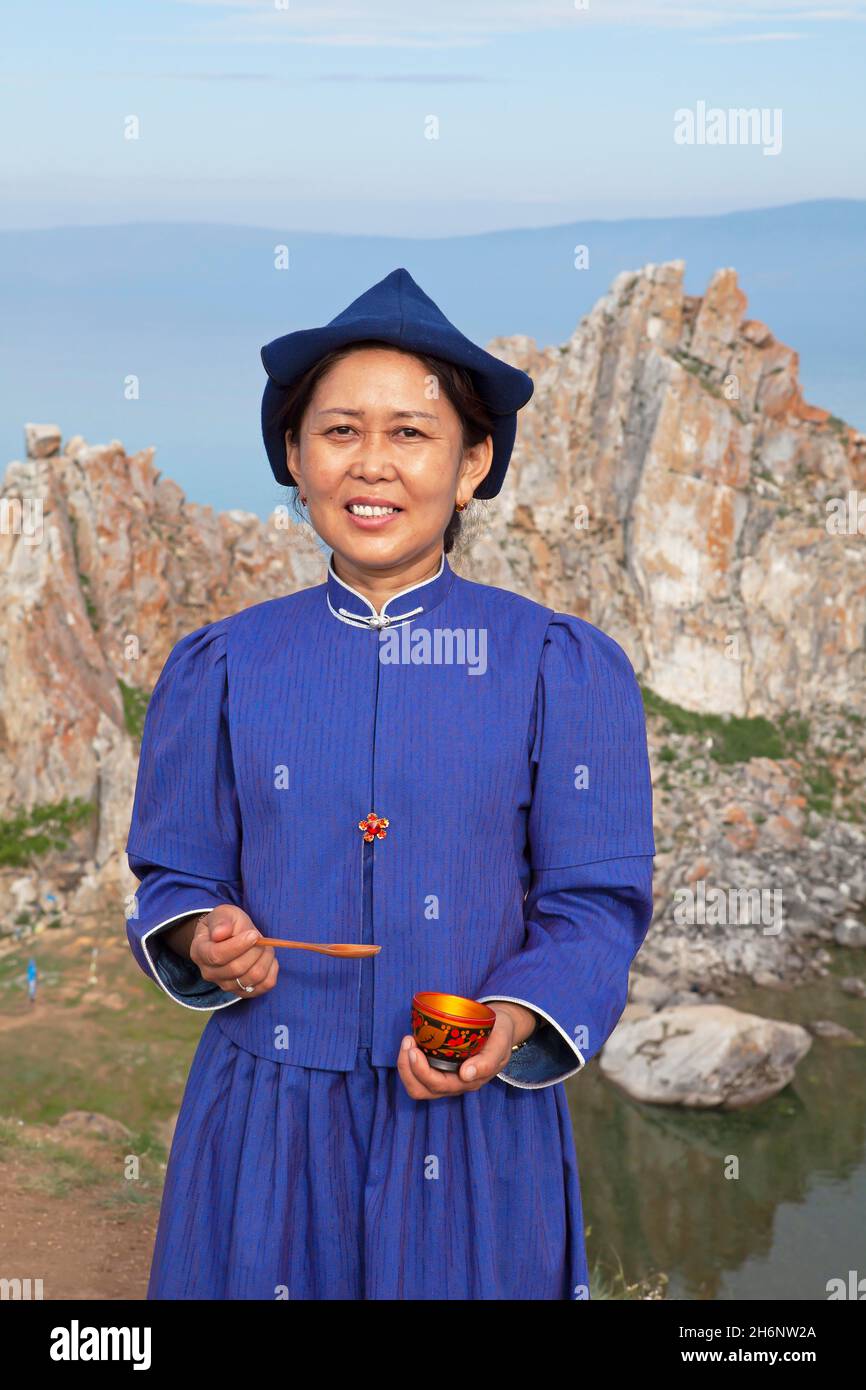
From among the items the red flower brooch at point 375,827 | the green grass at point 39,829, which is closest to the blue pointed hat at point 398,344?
the red flower brooch at point 375,827

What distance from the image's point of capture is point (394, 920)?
2.12 metres

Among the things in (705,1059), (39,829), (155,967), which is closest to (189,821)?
(155,967)

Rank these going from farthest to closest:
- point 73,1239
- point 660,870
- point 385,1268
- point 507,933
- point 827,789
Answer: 1. point 827,789
2. point 660,870
3. point 73,1239
4. point 507,933
5. point 385,1268

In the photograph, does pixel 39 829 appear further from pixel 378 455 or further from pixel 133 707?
pixel 378 455

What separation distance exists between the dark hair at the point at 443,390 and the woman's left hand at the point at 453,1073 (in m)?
0.89

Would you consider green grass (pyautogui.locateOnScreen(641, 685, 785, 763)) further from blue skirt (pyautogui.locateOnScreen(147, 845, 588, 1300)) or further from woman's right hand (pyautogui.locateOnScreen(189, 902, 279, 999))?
woman's right hand (pyautogui.locateOnScreen(189, 902, 279, 999))

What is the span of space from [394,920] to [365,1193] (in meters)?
0.38

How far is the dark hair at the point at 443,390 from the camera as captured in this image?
6.99ft

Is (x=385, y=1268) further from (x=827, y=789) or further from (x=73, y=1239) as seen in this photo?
(x=827, y=789)

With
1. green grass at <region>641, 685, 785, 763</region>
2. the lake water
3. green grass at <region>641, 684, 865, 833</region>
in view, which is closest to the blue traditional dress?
the lake water

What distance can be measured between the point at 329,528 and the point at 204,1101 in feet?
2.90

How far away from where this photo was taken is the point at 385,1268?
2037 millimetres

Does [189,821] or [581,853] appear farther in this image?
[189,821]

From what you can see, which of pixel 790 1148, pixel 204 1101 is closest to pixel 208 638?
pixel 204 1101
